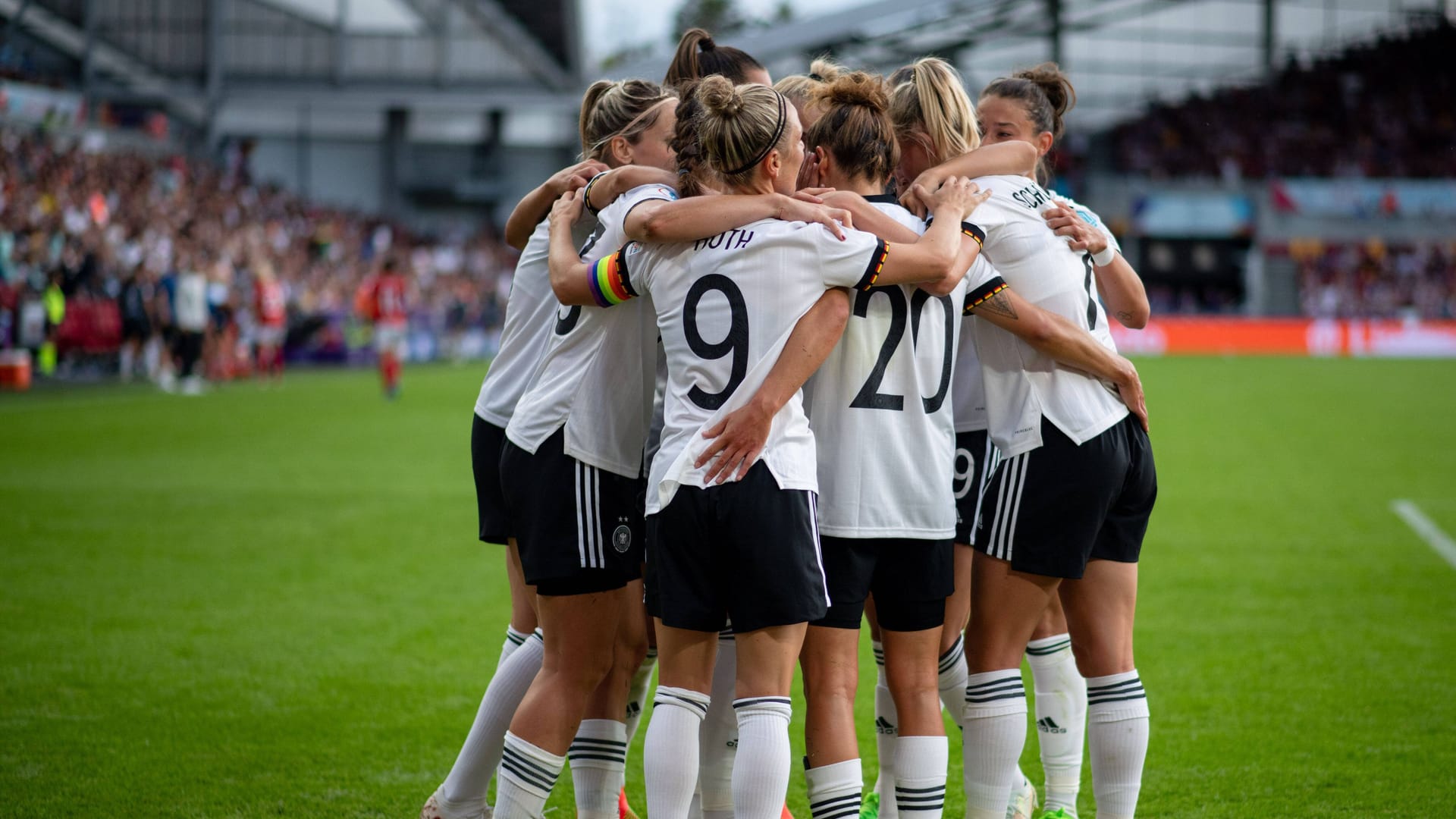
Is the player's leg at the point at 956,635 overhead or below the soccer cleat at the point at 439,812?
overhead

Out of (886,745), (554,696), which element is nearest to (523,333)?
(554,696)

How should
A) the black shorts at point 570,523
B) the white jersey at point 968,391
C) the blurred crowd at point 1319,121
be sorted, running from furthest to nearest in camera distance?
the blurred crowd at point 1319,121 → the white jersey at point 968,391 → the black shorts at point 570,523

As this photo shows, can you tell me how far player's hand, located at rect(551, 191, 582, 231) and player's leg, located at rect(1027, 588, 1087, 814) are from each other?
1.76m

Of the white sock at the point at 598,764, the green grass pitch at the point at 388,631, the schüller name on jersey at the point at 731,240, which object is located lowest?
the green grass pitch at the point at 388,631

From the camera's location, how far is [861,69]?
3.11 metres

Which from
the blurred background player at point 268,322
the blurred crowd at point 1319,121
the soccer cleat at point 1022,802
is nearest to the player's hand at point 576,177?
the soccer cleat at point 1022,802

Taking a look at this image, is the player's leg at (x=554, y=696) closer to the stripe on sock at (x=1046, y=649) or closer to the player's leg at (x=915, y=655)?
the player's leg at (x=915, y=655)

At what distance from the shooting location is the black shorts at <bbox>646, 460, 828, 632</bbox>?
2.77 m

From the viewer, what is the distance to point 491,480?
139 inches

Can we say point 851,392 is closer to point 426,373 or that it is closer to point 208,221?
point 426,373

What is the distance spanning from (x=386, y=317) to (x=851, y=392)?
17.4m

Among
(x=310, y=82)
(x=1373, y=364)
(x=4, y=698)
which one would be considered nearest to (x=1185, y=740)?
(x=4, y=698)

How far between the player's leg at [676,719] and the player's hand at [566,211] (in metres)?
0.88

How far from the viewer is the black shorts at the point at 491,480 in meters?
3.50
